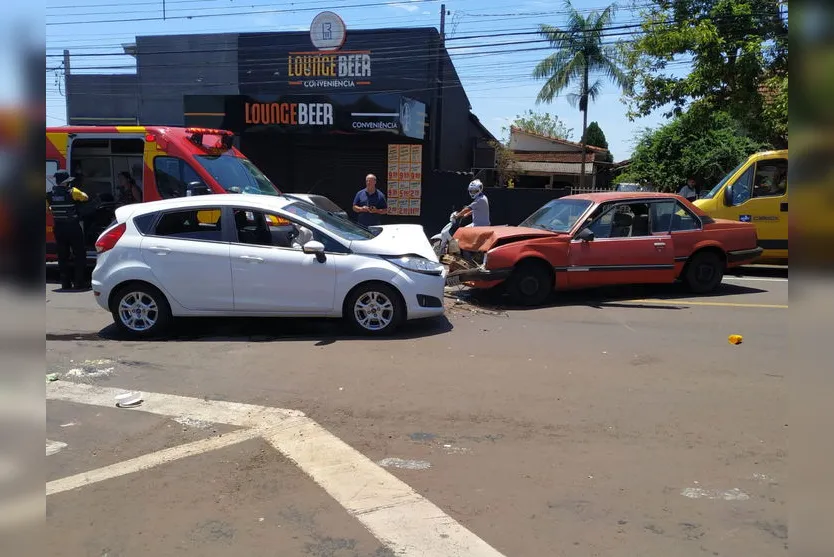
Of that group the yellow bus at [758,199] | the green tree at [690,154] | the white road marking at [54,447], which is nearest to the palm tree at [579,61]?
the green tree at [690,154]

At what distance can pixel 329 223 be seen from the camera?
27.0 feet

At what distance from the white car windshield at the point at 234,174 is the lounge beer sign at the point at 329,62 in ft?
46.1

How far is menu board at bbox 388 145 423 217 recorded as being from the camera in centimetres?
1992

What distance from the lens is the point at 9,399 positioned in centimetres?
197

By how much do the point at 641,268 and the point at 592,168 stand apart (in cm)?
2650

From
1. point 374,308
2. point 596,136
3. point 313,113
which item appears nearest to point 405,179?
point 313,113

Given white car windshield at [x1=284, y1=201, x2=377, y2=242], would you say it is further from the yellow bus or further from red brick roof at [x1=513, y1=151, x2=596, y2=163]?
red brick roof at [x1=513, y1=151, x2=596, y2=163]

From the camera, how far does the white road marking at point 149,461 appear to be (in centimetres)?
421

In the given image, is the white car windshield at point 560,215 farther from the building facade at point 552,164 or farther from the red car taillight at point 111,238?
the building facade at point 552,164

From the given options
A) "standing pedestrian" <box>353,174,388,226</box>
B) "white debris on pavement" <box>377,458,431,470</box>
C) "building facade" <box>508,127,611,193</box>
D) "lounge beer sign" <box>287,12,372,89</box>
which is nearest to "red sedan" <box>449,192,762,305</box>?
"standing pedestrian" <box>353,174,388,226</box>

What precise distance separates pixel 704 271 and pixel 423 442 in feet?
23.8

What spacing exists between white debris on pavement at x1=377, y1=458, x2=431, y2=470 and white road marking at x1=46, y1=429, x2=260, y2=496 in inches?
43.7

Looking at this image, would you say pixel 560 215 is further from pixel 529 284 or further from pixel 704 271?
pixel 704 271

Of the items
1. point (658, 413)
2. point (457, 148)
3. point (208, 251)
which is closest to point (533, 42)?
point (457, 148)
